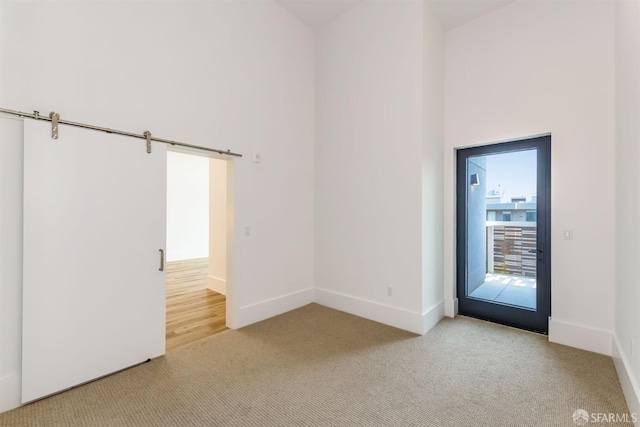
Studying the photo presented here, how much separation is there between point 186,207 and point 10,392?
282 inches

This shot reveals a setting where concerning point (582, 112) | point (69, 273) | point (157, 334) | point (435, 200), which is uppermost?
point (582, 112)

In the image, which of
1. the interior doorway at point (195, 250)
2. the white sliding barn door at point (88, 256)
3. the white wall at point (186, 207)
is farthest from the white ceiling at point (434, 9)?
the white wall at point (186, 207)

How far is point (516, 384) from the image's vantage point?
7.79ft

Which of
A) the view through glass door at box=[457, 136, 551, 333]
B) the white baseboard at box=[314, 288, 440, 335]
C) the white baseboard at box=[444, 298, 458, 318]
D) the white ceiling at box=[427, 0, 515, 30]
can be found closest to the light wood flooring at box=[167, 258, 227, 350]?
the white baseboard at box=[314, 288, 440, 335]

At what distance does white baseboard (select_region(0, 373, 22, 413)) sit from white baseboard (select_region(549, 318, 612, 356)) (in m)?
4.83

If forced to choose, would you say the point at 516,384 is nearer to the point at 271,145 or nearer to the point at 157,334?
the point at 157,334

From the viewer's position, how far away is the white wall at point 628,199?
201cm

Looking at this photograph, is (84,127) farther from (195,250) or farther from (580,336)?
(195,250)

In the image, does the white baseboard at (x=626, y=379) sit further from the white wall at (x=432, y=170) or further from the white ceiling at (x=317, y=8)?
the white ceiling at (x=317, y=8)

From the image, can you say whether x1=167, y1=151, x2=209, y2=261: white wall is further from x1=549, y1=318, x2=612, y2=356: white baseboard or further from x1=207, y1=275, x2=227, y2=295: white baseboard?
x1=549, y1=318, x2=612, y2=356: white baseboard

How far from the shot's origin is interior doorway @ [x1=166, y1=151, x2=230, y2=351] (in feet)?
12.1

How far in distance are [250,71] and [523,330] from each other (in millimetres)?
4593

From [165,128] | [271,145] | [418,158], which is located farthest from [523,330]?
[165,128]

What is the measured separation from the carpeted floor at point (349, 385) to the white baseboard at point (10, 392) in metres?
0.07
